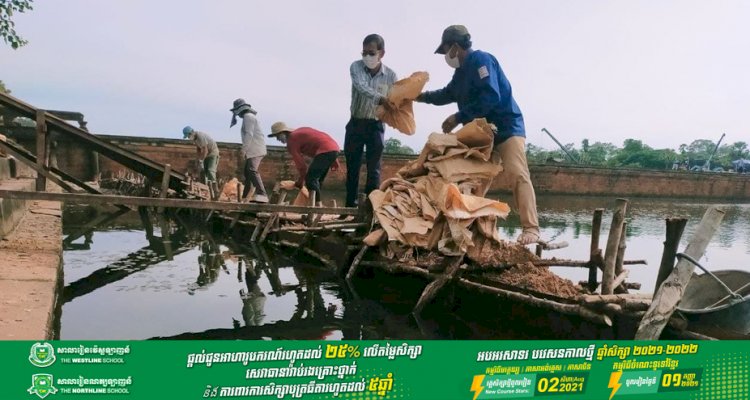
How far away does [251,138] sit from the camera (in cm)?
780

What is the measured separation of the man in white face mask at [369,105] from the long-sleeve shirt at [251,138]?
2474 millimetres

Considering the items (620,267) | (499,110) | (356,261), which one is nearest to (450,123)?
(499,110)

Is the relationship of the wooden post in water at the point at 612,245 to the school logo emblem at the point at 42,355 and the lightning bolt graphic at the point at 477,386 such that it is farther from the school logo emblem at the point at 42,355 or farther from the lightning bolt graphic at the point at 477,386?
the school logo emblem at the point at 42,355

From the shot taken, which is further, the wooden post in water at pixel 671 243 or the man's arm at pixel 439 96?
the man's arm at pixel 439 96

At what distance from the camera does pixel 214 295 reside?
504 cm

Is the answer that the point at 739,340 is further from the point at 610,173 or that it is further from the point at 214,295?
the point at 610,173

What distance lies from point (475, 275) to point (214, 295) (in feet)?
7.74

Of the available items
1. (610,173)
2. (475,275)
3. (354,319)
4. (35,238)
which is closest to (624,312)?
(475,275)

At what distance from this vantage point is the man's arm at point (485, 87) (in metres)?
4.00

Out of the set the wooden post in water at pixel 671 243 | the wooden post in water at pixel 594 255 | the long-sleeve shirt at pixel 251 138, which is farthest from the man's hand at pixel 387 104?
the long-sleeve shirt at pixel 251 138

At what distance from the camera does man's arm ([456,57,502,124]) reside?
3998 mm

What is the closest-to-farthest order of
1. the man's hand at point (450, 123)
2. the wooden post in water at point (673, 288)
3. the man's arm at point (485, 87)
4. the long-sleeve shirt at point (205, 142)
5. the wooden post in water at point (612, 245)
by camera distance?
the wooden post in water at point (673, 288) → the wooden post in water at point (612, 245) → the man's arm at point (485, 87) → the man's hand at point (450, 123) → the long-sleeve shirt at point (205, 142)

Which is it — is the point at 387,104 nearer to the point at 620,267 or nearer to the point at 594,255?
the point at 594,255

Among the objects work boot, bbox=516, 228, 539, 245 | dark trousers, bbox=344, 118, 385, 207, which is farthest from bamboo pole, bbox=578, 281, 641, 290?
dark trousers, bbox=344, 118, 385, 207
